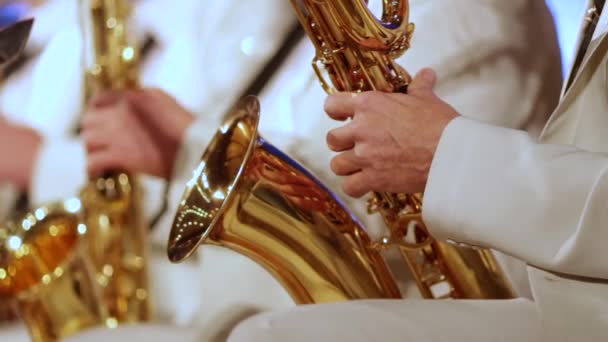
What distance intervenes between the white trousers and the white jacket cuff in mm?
1043

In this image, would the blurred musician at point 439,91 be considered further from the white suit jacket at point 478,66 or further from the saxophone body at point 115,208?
the saxophone body at point 115,208

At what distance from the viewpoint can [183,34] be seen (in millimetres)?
2074

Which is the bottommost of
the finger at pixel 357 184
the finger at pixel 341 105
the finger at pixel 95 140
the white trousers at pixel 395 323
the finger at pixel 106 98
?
the white trousers at pixel 395 323

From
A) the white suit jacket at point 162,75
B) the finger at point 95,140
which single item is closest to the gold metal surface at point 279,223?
the white suit jacket at point 162,75

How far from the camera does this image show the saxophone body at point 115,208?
1851 millimetres

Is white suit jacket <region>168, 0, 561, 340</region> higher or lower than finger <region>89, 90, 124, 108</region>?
lower

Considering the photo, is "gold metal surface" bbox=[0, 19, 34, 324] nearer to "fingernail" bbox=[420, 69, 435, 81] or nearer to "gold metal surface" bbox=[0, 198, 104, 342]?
"fingernail" bbox=[420, 69, 435, 81]

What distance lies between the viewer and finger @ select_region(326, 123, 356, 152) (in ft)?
3.58

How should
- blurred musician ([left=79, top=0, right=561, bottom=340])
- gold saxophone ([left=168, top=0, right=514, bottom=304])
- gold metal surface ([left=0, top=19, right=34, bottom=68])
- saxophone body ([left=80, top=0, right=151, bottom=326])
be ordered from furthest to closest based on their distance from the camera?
saxophone body ([left=80, top=0, right=151, bottom=326]), blurred musician ([left=79, top=0, right=561, bottom=340]), gold saxophone ([left=168, top=0, right=514, bottom=304]), gold metal surface ([left=0, top=19, right=34, bottom=68])

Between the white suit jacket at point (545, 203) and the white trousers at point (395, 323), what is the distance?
0.13 ft

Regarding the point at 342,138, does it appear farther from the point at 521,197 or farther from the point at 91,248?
the point at 91,248

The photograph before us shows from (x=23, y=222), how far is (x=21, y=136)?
0.25m

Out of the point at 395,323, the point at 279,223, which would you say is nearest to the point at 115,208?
the point at 279,223

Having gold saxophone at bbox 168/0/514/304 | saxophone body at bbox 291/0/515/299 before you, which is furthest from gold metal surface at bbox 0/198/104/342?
saxophone body at bbox 291/0/515/299
